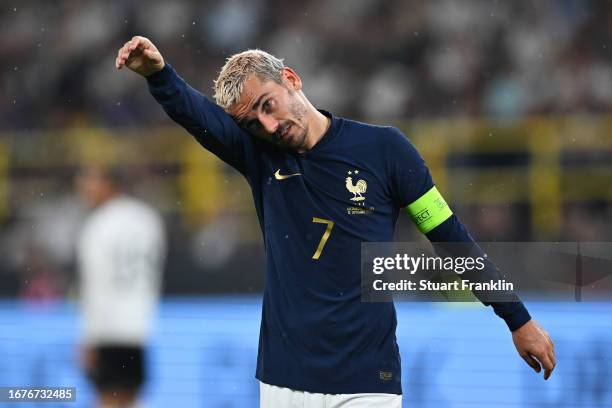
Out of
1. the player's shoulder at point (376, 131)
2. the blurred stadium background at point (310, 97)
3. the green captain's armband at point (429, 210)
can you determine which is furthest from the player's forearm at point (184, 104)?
the blurred stadium background at point (310, 97)

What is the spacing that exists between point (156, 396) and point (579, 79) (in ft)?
22.3

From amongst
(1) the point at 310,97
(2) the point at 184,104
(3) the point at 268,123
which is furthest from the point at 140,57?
(1) the point at 310,97

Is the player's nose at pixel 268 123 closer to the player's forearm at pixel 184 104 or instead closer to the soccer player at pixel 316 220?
the soccer player at pixel 316 220

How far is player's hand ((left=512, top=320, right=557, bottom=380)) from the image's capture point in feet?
10.5

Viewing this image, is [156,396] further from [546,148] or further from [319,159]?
[546,148]

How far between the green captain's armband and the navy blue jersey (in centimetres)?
2

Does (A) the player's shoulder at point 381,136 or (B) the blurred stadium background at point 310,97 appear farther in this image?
(B) the blurred stadium background at point 310,97

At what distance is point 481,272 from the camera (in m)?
3.24

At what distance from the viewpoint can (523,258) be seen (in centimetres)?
540

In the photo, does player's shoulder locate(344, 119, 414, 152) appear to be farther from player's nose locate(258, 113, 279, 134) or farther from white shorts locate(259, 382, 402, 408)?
white shorts locate(259, 382, 402, 408)

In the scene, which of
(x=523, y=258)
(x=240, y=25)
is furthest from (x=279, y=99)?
(x=240, y=25)

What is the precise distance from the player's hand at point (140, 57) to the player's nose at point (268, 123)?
33cm

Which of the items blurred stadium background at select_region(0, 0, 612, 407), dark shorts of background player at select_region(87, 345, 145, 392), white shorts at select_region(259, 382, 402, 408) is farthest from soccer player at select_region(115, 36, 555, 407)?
blurred stadium background at select_region(0, 0, 612, 407)

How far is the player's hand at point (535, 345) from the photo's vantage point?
3211mm
